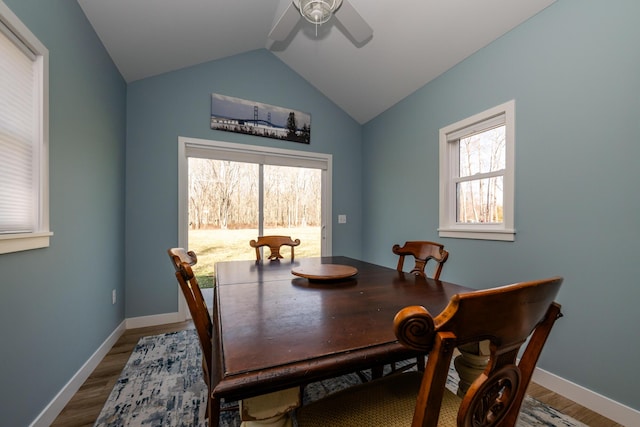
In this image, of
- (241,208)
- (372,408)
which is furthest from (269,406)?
(241,208)

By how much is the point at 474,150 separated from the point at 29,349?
11.0 ft

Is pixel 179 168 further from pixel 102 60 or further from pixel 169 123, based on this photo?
pixel 102 60

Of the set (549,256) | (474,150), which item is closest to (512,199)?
(549,256)

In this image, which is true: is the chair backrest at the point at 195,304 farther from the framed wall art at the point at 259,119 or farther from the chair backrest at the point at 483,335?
the framed wall art at the point at 259,119

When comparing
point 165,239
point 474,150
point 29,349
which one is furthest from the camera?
point 165,239

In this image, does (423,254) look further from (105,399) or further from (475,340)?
(105,399)

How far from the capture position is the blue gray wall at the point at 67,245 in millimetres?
1237

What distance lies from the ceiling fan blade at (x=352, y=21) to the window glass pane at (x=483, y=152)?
1.35m

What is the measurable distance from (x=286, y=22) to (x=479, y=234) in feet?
7.46

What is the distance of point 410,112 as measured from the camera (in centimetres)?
307

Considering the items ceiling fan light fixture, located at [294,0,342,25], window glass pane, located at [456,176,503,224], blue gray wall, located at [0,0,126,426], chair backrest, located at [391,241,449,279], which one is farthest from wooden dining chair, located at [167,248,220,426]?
window glass pane, located at [456,176,503,224]

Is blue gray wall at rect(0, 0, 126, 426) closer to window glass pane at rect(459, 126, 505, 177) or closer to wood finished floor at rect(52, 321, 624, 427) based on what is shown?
wood finished floor at rect(52, 321, 624, 427)

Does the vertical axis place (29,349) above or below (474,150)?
below

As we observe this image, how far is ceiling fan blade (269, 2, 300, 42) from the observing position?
71.7 inches
